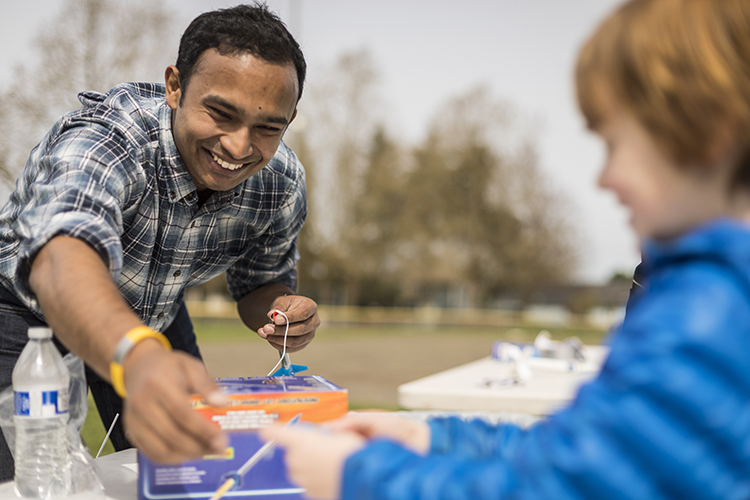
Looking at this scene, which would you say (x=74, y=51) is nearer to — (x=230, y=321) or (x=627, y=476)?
(x=627, y=476)

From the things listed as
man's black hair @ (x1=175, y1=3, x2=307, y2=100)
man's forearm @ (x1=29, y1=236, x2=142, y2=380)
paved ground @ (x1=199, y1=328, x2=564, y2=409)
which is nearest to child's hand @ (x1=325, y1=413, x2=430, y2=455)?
man's forearm @ (x1=29, y1=236, x2=142, y2=380)

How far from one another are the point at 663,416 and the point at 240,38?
143 centimetres

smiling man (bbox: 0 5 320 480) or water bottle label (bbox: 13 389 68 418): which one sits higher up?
smiling man (bbox: 0 5 320 480)

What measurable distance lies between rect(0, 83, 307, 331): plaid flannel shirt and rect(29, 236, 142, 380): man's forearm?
4 centimetres

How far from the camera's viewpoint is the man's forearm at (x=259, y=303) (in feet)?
6.72

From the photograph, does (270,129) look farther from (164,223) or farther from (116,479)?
(116,479)

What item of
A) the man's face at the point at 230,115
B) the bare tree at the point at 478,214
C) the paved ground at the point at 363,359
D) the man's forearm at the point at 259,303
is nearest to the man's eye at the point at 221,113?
the man's face at the point at 230,115

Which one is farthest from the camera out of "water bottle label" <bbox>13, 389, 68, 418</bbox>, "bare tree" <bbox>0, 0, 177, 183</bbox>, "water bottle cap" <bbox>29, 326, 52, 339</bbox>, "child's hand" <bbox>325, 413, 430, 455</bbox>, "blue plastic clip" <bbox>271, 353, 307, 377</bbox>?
"bare tree" <bbox>0, 0, 177, 183</bbox>

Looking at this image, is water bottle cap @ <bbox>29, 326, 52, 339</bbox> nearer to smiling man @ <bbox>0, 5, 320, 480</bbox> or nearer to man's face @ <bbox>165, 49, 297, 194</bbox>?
smiling man @ <bbox>0, 5, 320, 480</bbox>

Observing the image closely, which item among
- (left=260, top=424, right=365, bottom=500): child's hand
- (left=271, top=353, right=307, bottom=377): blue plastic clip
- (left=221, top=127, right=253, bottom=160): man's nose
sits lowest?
(left=271, top=353, right=307, bottom=377): blue plastic clip

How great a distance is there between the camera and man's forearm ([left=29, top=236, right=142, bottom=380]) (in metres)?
0.99

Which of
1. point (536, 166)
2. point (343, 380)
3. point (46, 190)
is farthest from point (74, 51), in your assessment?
point (536, 166)

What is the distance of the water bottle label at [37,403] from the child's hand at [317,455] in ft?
1.93

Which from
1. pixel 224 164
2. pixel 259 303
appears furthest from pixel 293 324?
pixel 224 164
